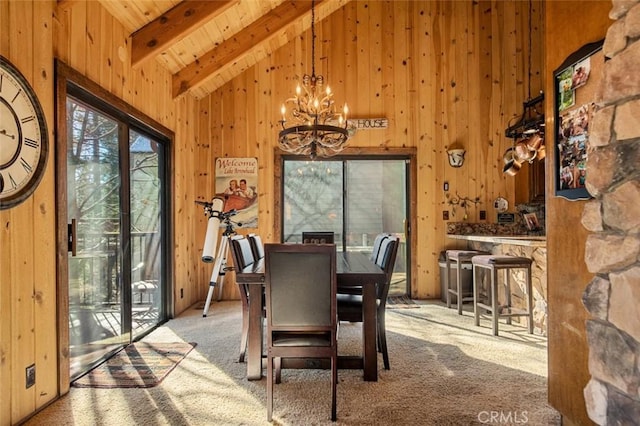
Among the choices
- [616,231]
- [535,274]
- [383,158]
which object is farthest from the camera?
[383,158]

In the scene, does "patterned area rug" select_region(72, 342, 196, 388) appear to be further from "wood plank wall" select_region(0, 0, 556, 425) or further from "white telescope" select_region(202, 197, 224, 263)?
"wood plank wall" select_region(0, 0, 556, 425)

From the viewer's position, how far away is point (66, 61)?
245cm

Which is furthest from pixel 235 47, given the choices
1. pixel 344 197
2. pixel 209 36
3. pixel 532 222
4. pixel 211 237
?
pixel 532 222

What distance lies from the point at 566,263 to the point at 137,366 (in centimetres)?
292

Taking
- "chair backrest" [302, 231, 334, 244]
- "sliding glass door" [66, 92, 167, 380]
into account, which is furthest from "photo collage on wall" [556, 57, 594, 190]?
"sliding glass door" [66, 92, 167, 380]

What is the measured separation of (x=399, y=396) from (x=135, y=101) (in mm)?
3305

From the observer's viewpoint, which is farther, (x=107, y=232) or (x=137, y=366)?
(x=107, y=232)

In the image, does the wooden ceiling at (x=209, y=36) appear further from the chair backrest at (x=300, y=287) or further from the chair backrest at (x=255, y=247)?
the chair backrest at (x=300, y=287)

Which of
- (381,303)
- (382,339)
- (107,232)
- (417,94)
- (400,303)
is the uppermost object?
(417,94)

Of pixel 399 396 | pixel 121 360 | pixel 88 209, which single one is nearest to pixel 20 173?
pixel 88 209

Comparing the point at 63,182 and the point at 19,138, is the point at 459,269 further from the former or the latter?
the point at 19,138

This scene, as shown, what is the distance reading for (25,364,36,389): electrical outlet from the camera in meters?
2.06

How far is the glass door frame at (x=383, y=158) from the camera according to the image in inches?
202

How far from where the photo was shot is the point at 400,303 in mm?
4859
